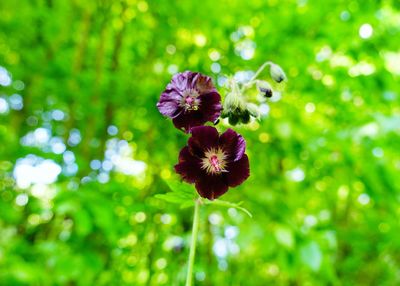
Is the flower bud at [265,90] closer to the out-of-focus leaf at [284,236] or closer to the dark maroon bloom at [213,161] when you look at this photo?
the dark maroon bloom at [213,161]

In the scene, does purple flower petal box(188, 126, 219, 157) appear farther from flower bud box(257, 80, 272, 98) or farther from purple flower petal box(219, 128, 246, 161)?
flower bud box(257, 80, 272, 98)

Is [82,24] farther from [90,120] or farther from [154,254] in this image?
[154,254]

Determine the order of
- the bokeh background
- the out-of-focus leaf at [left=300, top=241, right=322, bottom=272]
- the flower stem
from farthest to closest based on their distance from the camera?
the bokeh background < the out-of-focus leaf at [left=300, top=241, right=322, bottom=272] < the flower stem

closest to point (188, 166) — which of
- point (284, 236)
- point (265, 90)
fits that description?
point (265, 90)

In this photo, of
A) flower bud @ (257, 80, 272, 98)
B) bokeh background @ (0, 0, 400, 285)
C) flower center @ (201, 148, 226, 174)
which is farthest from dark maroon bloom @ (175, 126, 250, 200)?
bokeh background @ (0, 0, 400, 285)

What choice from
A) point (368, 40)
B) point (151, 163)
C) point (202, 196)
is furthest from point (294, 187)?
point (202, 196)

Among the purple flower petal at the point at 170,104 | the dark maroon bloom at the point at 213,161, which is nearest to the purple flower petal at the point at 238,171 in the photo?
the dark maroon bloom at the point at 213,161

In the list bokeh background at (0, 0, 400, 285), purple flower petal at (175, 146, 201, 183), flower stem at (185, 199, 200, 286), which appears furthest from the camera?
bokeh background at (0, 0, 400, 285)
